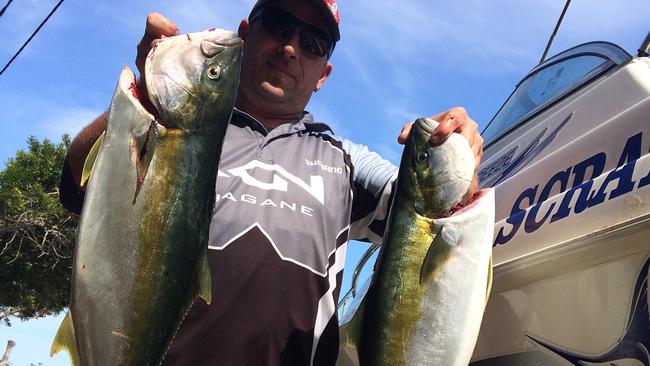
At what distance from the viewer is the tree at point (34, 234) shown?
56.6ft

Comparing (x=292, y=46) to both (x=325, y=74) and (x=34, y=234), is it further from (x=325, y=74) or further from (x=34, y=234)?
(x=34, y=234)

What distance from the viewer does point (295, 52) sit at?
3434 mm

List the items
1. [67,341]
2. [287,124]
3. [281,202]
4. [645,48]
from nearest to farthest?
1. [67,341]
2. [281,202]
3. [287,124]
4. [645,48]

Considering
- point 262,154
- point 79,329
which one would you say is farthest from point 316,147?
point 79,329

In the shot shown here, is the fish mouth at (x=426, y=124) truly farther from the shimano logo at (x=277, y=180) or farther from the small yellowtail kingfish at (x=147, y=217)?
the small yellowtail kingfish at (x=147, y=217)

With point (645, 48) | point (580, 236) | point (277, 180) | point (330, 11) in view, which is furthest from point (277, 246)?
point (645, 48)

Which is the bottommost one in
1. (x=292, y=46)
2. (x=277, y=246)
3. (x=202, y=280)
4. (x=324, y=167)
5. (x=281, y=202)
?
(x=202, y=280)

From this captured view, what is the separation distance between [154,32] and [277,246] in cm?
106

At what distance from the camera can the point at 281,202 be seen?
2854 mm

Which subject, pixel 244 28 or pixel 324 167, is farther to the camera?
pixel 244 28

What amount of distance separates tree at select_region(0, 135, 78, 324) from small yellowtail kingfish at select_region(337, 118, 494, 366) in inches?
634

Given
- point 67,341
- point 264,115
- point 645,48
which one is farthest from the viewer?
point 645,48

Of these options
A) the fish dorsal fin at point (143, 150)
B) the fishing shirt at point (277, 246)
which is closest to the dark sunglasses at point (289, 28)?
the fishing shirt at point (277, 246)

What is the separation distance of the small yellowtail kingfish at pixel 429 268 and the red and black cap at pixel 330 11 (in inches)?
36.1
